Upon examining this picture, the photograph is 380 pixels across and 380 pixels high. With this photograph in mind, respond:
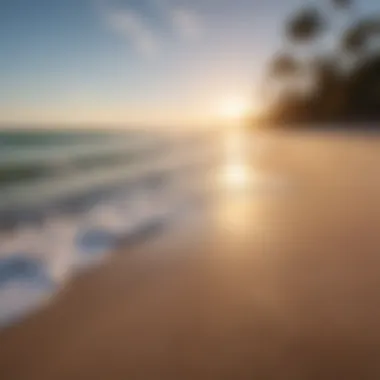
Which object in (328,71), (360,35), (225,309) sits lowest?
(225,309)

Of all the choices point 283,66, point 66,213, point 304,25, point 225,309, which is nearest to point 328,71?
point 283,66

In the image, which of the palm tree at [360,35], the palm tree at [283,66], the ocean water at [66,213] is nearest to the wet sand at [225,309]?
the ocean water at [66,213]

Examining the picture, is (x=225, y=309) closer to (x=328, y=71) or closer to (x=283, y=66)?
(x=283, y=66)

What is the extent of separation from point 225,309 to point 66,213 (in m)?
1.56

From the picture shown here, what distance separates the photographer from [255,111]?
2.75 meters

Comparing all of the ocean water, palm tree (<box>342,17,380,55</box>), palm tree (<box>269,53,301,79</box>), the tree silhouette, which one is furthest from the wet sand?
palm tree (<box>342,17,380,55</box>)

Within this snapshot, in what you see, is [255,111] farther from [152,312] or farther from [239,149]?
[239,149]

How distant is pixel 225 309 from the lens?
1051 millimetres

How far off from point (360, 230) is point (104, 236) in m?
1.07

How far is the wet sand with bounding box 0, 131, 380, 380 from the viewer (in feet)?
2.70

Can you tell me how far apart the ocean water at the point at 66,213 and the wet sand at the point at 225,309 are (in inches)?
4.9

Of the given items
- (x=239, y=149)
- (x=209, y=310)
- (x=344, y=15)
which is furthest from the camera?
(x=239, y=149)

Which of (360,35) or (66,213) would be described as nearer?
(66,213)

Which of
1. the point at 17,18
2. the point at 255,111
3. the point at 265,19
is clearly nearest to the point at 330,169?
the point at 255,111
